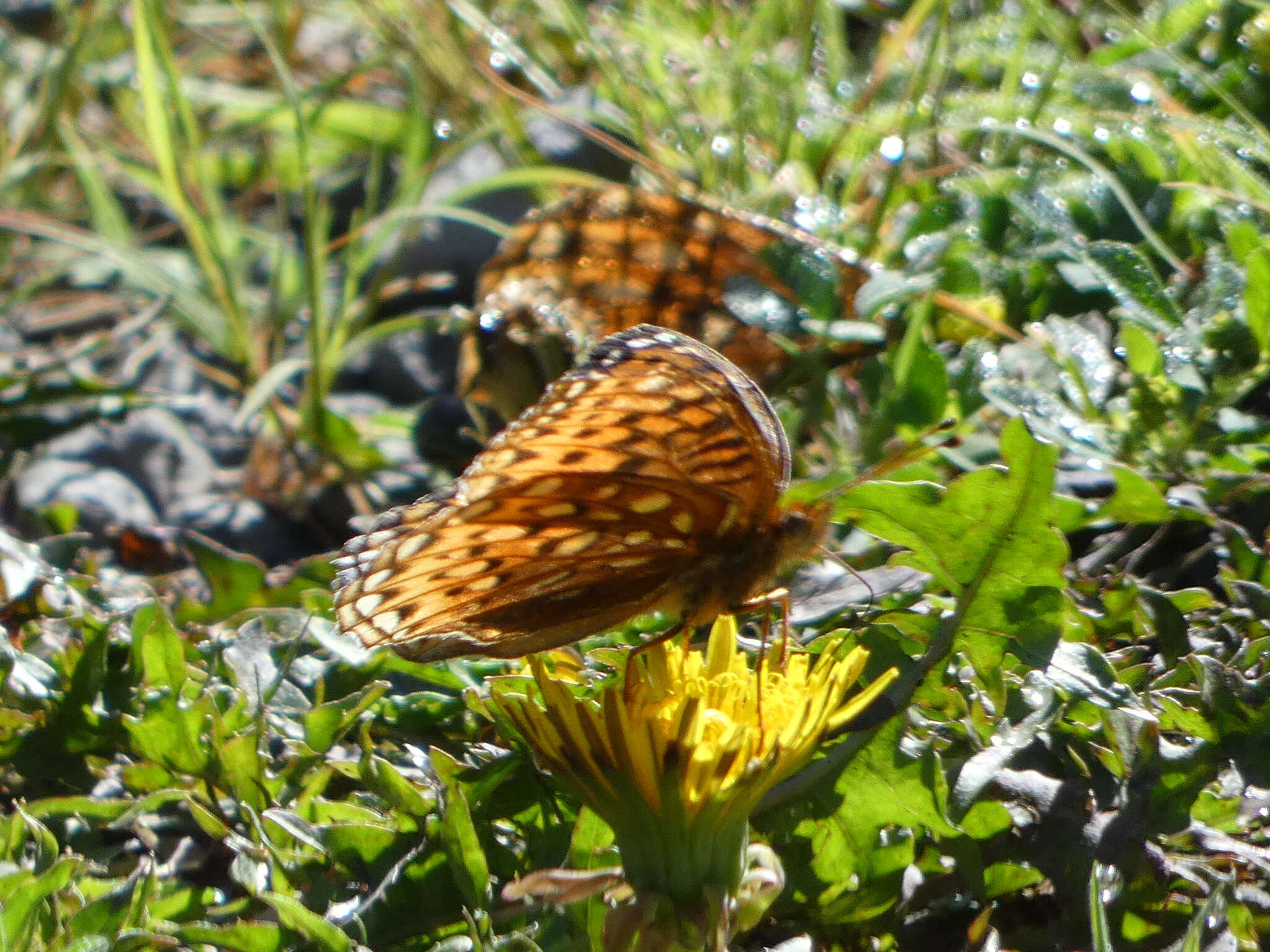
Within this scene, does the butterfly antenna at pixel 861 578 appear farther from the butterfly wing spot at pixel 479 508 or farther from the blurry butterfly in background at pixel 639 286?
the blurry butterfly in background at pixel 639 286

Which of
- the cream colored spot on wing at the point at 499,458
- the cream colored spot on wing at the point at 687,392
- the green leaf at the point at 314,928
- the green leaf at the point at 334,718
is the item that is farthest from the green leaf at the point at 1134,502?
the green leaf at the point at 314,928

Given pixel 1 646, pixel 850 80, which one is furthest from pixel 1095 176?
pixel 1 646

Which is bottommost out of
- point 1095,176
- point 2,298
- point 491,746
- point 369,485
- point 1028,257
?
point 2,298

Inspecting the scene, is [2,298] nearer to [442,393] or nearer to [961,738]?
[442,393]

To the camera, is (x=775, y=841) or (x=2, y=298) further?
(x=2, y=298)

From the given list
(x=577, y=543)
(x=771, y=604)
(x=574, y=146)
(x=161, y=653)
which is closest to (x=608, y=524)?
(x=577, y=543)

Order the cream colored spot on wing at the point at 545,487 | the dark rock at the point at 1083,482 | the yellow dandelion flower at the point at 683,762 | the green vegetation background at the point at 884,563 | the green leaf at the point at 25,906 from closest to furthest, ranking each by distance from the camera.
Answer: the yellow dandelion flower at the point at 683,762, the green leaf at the point at 25,906, the green vegetation background at the point at 884,563, the cream colored spot on wing at the point at 545,487, the dark rock at the point at 1083,482
